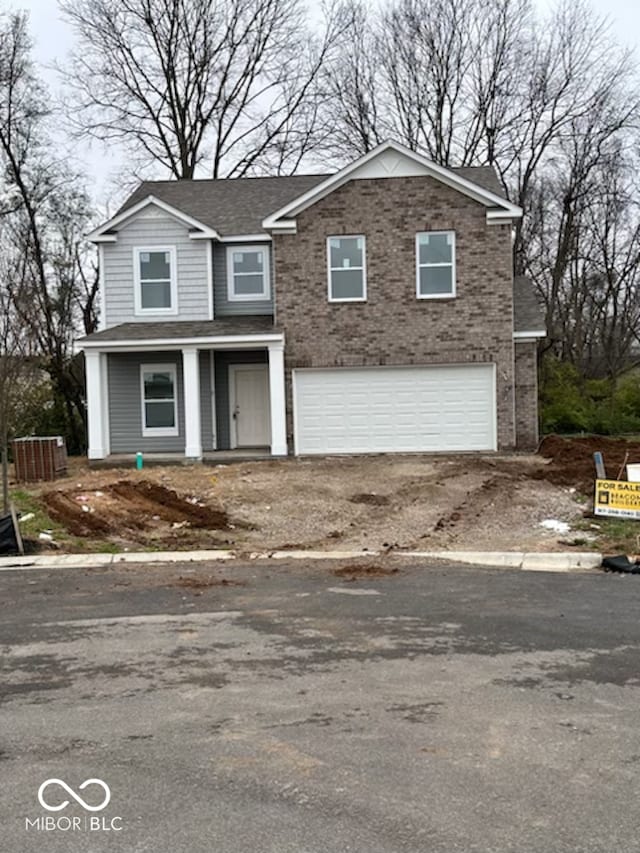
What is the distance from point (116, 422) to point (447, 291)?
959cm

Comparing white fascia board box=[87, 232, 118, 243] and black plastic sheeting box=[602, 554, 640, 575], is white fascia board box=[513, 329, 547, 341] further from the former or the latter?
black plastic sheeting box=[602, 554, 640, 575]

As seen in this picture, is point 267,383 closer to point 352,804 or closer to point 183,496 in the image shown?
point 183,496

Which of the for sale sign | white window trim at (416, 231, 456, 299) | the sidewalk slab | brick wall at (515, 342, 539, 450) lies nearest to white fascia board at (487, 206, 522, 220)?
white window trim at (416, 231, 456, 299)

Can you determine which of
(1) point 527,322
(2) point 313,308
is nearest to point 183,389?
(2) point 313,308

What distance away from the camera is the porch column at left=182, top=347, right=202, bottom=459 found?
69.5 ft

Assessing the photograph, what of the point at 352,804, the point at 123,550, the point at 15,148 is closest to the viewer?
the point at 352,804

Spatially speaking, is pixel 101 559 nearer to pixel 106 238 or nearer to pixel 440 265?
pixel 440 265

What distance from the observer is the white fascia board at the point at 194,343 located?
21016 mm

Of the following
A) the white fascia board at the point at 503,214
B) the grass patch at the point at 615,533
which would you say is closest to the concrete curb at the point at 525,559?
the grass patch at the point at 615,533

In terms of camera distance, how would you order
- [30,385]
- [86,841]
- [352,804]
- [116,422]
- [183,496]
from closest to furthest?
[86,841] → [352,804] → [183,496] → [30,385] → [116,422]

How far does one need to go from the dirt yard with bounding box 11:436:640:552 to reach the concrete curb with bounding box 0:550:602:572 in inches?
16.7

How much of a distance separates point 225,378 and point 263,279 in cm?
300

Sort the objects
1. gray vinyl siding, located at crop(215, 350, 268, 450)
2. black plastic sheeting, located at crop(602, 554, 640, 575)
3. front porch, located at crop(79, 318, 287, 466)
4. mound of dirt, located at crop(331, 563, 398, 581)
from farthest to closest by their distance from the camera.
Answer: gray vinyl siding, located at crop(215, 350, 268, 450), front porch, located at crop(79, 318, 287, 466), black plastic sheeting, located at crop(602, 554, 640, 575), mound of dirt, located at crop(331, 563, 398, 581)

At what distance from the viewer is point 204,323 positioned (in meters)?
22.7
